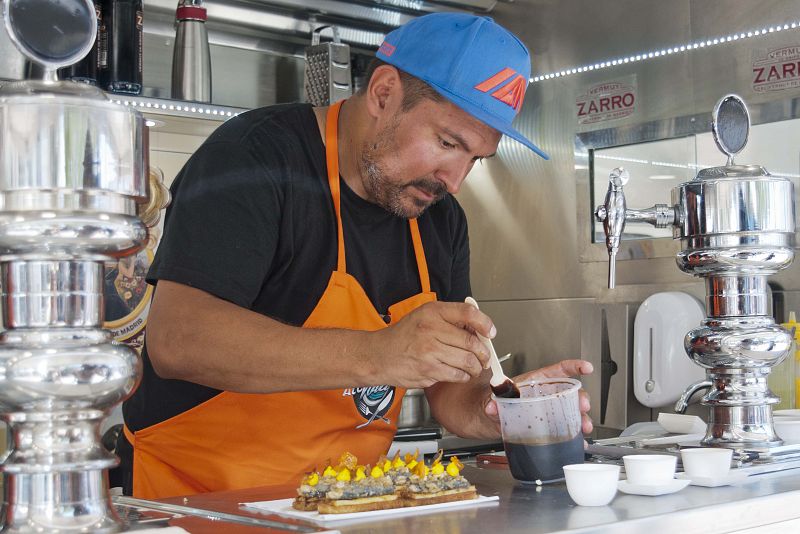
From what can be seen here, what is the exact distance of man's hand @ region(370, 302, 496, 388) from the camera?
58.2 inches

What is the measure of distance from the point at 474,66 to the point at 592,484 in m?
0.80

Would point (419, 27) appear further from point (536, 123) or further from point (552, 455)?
point (536, 123)

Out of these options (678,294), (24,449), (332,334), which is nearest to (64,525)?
(24,449)

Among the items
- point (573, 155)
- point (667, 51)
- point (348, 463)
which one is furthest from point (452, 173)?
point (573, 155)

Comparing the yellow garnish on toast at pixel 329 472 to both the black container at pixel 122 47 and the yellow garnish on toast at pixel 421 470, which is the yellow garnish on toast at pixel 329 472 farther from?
the black container at pixel 122 47

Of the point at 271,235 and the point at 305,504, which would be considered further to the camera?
the point at 271,235

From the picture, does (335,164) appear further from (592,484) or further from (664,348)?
(664,348)

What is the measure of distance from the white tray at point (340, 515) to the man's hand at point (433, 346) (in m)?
0.24

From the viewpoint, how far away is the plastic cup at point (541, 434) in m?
1.46

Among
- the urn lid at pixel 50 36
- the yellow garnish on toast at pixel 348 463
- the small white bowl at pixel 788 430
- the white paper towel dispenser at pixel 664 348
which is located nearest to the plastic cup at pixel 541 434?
the yellow garnish on toast at pixel 348 463

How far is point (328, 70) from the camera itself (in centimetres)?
335

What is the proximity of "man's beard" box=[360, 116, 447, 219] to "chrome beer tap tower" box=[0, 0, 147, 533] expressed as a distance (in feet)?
3.53

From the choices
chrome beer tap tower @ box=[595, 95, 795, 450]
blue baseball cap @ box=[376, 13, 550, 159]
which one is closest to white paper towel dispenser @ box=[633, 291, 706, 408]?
chrome beer tap tower @ box=[595, 95, 795, 450]

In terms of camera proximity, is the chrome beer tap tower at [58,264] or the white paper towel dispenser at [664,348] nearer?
the chrome beer tap tower at [58,264]
